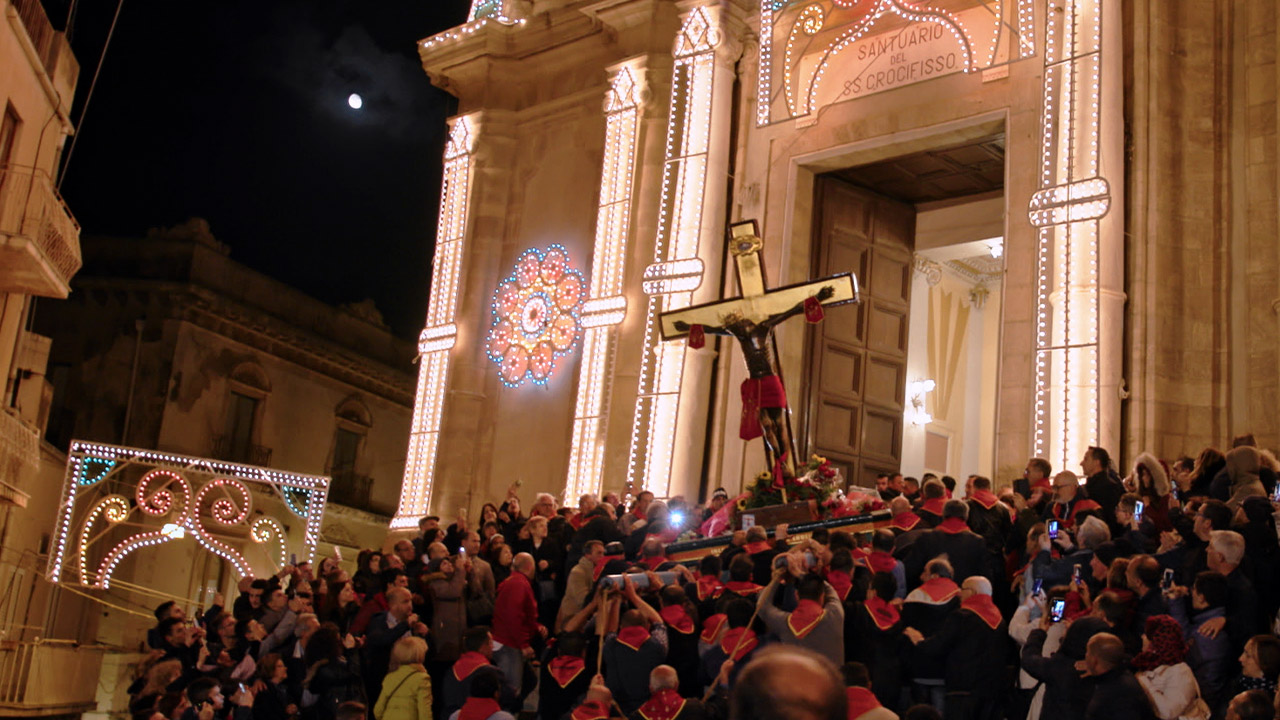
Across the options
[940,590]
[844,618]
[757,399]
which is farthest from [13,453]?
[940,590]

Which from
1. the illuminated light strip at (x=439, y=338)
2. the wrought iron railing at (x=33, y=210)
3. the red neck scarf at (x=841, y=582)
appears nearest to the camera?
the red neck scarf at (x=841, y=582)

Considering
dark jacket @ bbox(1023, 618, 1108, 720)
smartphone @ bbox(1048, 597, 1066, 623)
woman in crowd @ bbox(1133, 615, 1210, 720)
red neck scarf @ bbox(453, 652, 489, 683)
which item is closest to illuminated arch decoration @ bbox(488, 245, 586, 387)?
red neck scarf @ bbox(453, 652, 489, 683)

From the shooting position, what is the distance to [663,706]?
27.4 ft

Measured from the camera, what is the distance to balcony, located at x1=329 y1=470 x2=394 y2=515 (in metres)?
30.8

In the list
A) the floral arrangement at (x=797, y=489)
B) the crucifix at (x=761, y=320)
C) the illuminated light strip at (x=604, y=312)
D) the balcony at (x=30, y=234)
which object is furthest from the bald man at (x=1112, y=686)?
the balcony at (x=30, y=234)

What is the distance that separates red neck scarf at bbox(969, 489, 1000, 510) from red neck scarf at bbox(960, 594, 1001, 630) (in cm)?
199

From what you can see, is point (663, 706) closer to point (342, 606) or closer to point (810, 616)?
point (810, 616)

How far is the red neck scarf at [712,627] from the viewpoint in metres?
9.11

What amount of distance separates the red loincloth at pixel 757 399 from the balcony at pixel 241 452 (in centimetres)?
1660

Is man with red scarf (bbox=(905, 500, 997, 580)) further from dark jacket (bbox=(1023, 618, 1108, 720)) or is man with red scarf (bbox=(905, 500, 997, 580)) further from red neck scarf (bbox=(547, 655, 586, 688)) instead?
red neck scarf (bbox=(547, 655, 586, 688))

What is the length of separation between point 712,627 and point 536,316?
10979 mm

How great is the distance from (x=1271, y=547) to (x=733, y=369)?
9.89 m

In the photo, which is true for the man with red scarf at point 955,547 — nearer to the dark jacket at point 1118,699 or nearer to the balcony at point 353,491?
the dark jacket at point 1118,699

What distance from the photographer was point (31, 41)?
59.7ft
